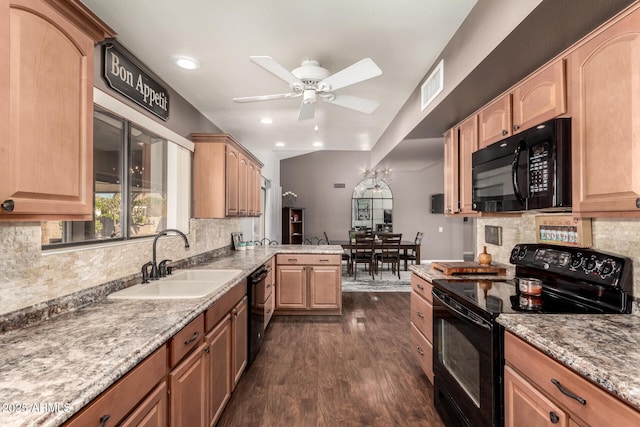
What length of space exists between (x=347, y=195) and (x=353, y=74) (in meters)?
7.21


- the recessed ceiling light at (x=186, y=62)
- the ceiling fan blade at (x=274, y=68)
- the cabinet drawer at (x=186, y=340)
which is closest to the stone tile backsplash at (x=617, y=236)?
the ceiling fan blade at (x=274, y=68)

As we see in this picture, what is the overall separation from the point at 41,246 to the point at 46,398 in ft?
3.24

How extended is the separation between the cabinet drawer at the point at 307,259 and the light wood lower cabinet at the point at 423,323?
58.8 inches

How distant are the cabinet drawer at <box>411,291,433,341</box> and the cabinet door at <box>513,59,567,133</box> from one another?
54.5 inches

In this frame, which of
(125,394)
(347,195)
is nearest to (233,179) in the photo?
(125,394)

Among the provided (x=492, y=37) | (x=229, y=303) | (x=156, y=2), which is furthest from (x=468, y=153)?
(x=156, y=2)

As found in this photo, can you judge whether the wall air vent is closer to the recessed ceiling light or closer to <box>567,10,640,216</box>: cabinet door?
<box>567,10,640,216</box>: cabinet door

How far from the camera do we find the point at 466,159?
104 inches

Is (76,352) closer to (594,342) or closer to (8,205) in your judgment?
(8,205)

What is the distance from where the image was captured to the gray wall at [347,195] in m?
8.91

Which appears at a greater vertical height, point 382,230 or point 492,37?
point 492,37

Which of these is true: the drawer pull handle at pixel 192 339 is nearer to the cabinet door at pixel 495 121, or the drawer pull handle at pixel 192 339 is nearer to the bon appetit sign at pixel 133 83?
the bon appetit sign at pixel 133 83

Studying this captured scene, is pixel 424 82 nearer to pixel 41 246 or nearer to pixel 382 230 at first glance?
pixel 41 246

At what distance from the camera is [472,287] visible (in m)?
1.95
